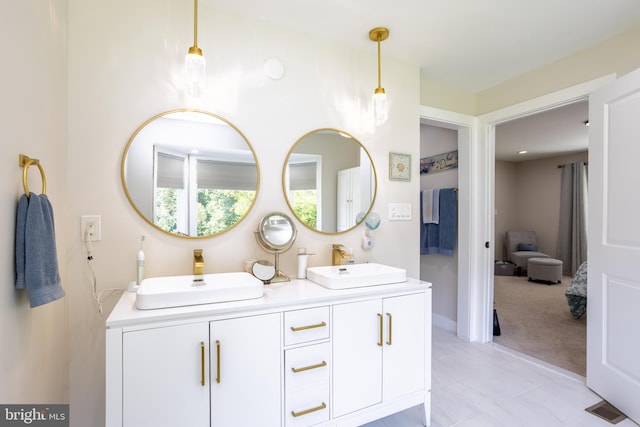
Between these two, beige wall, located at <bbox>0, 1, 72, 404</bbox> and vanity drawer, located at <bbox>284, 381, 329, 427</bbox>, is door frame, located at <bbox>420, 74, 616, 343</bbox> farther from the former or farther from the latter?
beige wall, located at <bbox>0, 1, 72, 404</bbox>

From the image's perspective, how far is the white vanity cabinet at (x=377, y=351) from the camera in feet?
5.16

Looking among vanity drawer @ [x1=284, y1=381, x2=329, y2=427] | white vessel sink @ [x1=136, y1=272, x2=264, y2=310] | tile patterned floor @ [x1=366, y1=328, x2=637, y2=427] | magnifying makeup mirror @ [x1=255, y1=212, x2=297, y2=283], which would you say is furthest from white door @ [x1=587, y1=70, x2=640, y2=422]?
white vessel sink @ [x1=136, y1=272, x2=264, y2=310]

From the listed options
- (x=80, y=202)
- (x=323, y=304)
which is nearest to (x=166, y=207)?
(x=80, y=202)

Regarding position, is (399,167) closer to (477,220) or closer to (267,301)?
(477,220)

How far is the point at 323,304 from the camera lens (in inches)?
60.5

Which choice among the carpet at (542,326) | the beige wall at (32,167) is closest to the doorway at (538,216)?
the carpet at (542,326)

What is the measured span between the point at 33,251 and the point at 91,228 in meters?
0.56

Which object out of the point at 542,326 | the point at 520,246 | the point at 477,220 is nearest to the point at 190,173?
the point at 477,220

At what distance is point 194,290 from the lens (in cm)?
134

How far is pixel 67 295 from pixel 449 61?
291cm

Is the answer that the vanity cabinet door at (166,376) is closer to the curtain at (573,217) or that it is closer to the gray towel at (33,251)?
the gray towel at (33,251)

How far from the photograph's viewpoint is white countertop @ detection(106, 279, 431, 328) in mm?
1214

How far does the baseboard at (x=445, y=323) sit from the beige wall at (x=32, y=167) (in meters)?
3.17

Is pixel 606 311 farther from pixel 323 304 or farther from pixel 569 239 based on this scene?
pixel 569 239
